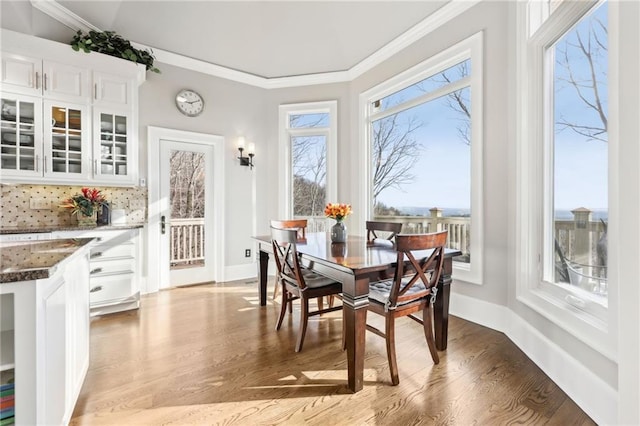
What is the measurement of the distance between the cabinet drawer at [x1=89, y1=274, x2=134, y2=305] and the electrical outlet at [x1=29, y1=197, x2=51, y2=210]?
106cm

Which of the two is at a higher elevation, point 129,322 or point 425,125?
point 425,125

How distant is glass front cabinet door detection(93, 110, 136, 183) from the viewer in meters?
3.35

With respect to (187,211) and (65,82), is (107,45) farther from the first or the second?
(187,211)


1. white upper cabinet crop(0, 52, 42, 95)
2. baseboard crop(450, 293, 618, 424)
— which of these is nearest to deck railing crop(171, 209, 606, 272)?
baseboard crop(450, 293, 618, 424)

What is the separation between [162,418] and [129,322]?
163cm

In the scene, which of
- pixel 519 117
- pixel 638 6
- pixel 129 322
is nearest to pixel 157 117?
pixel 129 322

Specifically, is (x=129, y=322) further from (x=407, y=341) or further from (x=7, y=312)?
(x=407, y=341)

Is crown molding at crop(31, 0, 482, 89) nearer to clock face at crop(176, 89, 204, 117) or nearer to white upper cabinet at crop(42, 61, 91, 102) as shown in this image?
clock face at crop(176, 89, 204, 117)

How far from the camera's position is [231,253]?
4.59m

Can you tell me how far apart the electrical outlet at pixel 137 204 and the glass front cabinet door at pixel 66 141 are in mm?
605

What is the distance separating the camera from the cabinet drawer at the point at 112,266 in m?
3.02

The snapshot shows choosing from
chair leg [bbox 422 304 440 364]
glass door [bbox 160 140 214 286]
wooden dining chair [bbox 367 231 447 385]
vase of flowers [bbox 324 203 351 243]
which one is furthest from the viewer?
glass door [bbox 160 140 214 286]

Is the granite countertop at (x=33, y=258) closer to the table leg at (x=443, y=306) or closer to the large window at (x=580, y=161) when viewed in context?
the table leg at (x=443, y=306)

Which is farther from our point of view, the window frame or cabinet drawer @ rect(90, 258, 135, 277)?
the window frame
